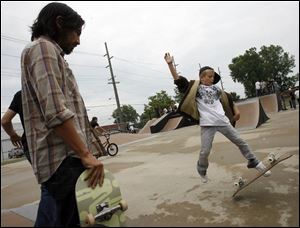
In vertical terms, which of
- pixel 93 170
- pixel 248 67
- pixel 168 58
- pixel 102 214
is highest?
pixel 168 58

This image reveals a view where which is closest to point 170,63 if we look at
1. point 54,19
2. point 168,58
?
point 168,58

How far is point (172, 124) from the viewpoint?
21766 mm

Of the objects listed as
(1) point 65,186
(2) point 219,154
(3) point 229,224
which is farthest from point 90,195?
(2) point 219,154

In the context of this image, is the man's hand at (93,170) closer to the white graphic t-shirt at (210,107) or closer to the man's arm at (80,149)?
the man's arm at (80,149)

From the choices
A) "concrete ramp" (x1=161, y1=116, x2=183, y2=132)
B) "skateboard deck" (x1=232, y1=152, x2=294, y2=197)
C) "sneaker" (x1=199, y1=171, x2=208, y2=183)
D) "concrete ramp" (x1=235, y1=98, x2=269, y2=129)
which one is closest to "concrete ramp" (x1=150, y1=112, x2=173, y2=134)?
"concrete ramp" (x1=161, y1=116, x2=183, y2=132)

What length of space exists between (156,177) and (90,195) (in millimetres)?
3604

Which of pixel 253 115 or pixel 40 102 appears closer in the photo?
pixel 40 102

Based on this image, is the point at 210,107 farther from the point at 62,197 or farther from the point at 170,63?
the point at 62,197

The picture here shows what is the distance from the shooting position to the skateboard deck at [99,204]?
1.55 metres

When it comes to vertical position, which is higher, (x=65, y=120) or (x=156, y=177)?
(x=65, y=120)

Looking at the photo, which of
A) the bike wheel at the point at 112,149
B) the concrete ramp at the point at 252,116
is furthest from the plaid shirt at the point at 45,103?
the concrete ramp at the point at 252,116

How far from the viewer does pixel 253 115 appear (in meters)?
11.2

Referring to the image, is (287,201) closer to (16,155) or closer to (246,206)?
(246,206)

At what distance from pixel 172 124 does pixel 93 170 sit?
66.6 feet
